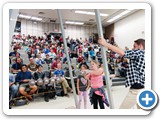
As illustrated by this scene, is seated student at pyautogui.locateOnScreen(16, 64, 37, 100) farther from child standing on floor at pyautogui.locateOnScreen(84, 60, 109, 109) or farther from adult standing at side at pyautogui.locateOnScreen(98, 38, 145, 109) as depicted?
adult standing at side at pyautogui.locateOnScreen(98, 38, 145, 109)

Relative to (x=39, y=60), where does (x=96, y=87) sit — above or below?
below

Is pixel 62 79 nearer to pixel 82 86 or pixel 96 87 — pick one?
pixel 82 86

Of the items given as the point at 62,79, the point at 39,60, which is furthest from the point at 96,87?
the point at 39,60

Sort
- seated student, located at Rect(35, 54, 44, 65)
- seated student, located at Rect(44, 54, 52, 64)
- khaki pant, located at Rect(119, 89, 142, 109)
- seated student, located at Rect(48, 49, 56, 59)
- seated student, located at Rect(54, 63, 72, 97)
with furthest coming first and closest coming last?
seated student, located at Rect(48, 49, 56, 59), seated student, located at Rect(44, 54, 52, 64), seated student, located at Rect(35, 54, 44, 65), seated student, located at Rect(54, 63, 72, 97), khaki pant, located at Rect(119, 89, 142, 109)

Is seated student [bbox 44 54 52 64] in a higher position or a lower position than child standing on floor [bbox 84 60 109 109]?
higher

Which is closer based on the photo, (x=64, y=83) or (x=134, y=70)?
(x=134, y=70)

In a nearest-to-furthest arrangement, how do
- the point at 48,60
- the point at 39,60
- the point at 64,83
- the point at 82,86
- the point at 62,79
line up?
the point at 82,86
the point at 64,83
the point at 62,79
the point at 39,60
the point at 48,60

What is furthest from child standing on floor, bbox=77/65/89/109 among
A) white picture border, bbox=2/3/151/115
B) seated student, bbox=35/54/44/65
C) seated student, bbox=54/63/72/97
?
seated student, bbox=35/54/44/65

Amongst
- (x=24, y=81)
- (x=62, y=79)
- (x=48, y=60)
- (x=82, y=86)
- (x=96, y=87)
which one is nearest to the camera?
(x=96, y=87)
